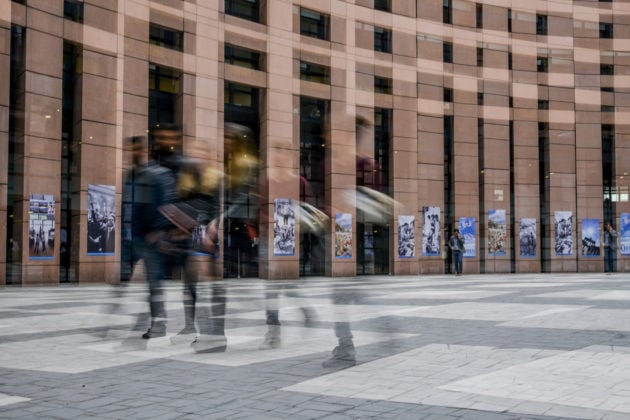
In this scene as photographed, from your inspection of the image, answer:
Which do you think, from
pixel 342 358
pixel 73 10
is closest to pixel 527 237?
pixel 73 10

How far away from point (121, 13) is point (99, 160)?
5229mm

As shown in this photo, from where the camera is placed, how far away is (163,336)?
24.6 ft

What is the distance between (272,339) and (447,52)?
2782 centimetres

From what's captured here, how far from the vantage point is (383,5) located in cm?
3086

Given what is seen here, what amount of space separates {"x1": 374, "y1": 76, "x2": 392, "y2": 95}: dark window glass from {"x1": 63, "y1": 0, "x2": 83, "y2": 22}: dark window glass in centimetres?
1286

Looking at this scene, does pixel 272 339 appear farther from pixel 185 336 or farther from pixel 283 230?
pixel 283 230

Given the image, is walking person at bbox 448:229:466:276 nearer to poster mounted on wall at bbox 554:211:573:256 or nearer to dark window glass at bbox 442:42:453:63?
poster mounted on wall at bbox 554:211:573:256

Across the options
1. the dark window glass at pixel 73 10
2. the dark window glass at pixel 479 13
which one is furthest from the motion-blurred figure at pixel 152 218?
the dark window glass at pixel 479 13

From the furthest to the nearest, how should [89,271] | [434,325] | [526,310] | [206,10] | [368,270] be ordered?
1. [368,270]
2. [206,10]
3. [89,271]
4. [526,310]
5. [434,325]

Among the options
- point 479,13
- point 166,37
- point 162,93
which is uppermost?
point 479,13

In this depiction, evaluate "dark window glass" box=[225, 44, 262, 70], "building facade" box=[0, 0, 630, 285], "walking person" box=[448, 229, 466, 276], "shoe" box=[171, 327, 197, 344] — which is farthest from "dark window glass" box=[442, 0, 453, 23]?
"shoe" box=[171, 327, 197, 344]

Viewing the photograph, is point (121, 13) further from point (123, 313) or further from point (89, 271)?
point (123, 313)

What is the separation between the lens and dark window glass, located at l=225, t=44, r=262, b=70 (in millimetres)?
26969

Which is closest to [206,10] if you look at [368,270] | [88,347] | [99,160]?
[99,160]
